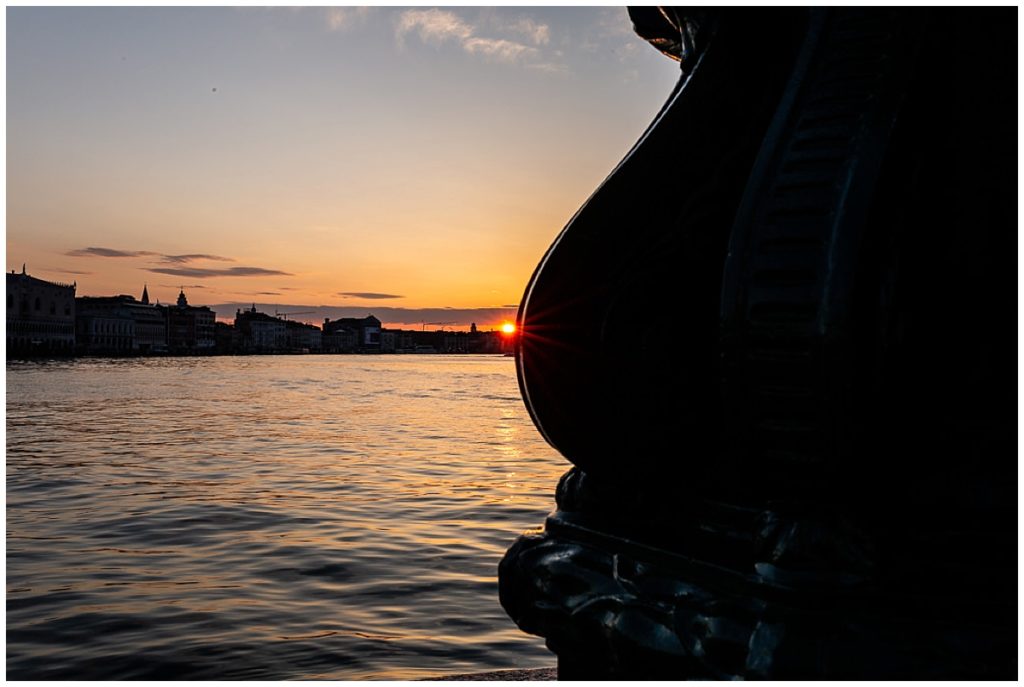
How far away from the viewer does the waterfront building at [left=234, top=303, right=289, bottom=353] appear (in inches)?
6403

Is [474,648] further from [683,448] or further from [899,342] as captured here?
[899,342]

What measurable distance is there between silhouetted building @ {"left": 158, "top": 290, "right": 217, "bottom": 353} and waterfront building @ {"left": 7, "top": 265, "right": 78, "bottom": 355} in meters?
25.6

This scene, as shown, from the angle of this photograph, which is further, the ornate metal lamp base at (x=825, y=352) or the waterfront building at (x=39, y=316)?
the waterfront building at (x=39, y=316)

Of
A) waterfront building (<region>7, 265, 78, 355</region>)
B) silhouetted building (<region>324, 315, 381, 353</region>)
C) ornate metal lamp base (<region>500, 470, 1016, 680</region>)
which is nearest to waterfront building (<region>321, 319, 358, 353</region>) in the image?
silhouetted building (<region>324, 315, 381, 353</region>)

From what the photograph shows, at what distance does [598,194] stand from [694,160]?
142 mm

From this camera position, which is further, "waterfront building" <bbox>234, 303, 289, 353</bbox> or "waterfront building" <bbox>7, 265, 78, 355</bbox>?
"waterfront building" <bbox>234, 303, 289, 353</bbox>

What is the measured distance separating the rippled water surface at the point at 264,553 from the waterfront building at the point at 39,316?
286 feet

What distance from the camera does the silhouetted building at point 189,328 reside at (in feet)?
463

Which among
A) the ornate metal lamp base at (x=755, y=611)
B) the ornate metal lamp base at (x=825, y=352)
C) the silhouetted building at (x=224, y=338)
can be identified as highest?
the silhouetted building at (x=224, y=338)

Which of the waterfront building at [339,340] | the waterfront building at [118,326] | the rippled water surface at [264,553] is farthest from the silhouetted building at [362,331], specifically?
the rippled water surface at [264,553]

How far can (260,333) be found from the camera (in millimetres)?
166500

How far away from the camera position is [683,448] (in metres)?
1.33

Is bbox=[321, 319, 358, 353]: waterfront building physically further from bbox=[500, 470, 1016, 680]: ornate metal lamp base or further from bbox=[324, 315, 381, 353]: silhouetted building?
bbox=[500, 470, 1016, 680]: ornate metal lamp base

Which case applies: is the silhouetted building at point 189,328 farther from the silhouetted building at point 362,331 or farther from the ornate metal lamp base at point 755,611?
the ornate metal lamp base at point 755,611
